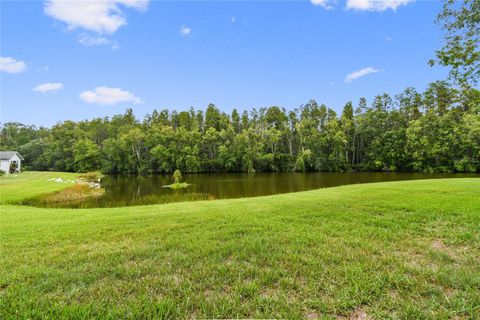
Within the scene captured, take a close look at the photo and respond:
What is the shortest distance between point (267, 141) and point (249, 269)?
48387 mm

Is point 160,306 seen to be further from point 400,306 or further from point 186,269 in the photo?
point 400,306

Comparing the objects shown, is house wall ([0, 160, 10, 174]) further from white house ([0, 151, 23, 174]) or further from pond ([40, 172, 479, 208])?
pond ([40, 172, 479, 208])

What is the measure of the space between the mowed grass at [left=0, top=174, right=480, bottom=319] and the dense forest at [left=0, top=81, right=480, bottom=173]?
41665 millimetres

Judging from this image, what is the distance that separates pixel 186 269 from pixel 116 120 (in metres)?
61.7

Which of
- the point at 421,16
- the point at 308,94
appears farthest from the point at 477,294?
the point at 308,94

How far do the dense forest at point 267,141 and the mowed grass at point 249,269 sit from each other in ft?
137

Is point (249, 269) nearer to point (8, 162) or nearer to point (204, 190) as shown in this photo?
point (204, 190)

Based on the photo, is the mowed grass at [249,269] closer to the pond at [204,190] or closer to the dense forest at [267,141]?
the pond at [204,190]

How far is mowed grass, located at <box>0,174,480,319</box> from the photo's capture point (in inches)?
90.0

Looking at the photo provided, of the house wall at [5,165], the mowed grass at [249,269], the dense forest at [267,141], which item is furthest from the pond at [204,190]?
the house wall at [5,165]

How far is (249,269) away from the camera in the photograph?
A: 3018 millimetres

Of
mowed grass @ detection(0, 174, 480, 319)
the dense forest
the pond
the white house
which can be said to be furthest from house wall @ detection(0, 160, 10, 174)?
mowed grass @ detection(0, 174, 480, 319)

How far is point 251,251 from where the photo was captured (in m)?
3.57

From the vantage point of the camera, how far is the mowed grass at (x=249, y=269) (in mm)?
2285
